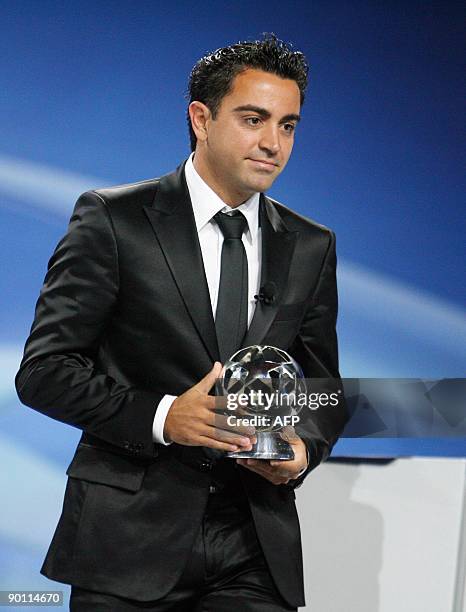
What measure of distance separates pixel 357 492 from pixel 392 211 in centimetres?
113

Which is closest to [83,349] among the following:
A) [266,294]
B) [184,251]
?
[184,251]

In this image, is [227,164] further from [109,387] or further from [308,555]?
[308,555]

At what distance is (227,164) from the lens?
7.53ft

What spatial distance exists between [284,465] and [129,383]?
0.37 m

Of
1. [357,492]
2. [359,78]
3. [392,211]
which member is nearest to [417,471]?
[357,492]

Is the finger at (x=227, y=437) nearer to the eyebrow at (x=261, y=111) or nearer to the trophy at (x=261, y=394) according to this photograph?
the trophy at (x=261, y=394)

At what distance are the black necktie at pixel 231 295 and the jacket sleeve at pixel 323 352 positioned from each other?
8.3 inches

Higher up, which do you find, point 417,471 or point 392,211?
point 392,211

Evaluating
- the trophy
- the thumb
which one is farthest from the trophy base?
the thumb

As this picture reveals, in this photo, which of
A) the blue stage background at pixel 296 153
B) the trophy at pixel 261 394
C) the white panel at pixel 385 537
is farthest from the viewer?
the blue stage background at pixel 296 153

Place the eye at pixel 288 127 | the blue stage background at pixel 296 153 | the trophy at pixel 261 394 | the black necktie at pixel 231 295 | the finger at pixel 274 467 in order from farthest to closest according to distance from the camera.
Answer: the blue stage background at pixel 296 153
the eye at pixel 288 127
the black necktie at pixel 231 295
the finger at pixel 274 467
the trophy at pixel 261 394

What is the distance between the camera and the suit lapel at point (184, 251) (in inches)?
85.7

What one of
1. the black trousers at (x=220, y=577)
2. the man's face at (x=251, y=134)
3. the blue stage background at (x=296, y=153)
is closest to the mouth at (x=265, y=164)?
the man's face at (x=251, y=134)

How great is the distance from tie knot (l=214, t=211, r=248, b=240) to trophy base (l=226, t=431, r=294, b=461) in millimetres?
470
